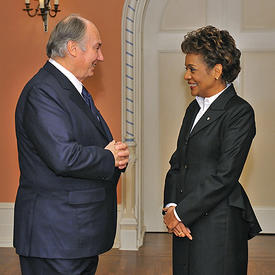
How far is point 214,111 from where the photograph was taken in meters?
2.57

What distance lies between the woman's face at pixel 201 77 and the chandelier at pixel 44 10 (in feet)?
8.48

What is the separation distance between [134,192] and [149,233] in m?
0.67

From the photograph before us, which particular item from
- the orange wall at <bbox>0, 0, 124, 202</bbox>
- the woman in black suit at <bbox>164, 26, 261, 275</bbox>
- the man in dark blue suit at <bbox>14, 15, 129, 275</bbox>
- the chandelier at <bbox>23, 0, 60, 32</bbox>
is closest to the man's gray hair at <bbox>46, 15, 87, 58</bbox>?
the man in dark blue suit at <bbox>14, 15, 129, 275</bbox>

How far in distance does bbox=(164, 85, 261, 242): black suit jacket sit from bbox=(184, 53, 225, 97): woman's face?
6cm

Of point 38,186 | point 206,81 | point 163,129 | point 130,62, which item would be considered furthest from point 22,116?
point 163,129

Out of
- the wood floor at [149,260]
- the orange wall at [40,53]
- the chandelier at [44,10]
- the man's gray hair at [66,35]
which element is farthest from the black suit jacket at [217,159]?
the chandelier at [44,10]

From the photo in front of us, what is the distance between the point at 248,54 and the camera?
5.36 meters

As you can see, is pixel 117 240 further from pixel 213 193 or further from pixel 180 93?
pixel 213 193

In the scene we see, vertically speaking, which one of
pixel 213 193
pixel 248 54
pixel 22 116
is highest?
pixel 248 54

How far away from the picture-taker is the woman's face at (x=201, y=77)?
8.47 feet

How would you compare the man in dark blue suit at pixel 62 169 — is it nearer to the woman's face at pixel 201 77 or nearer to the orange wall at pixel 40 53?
the woman's face at pixel 201 77

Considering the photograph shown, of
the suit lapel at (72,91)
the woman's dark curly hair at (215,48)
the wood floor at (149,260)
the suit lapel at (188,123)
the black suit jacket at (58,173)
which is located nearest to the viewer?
the black suit jacket at (58,173)

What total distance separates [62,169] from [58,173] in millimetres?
40

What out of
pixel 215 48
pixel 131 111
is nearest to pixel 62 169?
pixel 215 48
